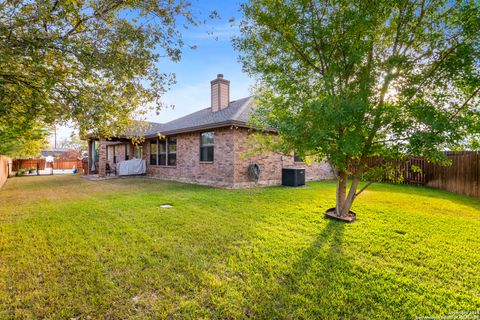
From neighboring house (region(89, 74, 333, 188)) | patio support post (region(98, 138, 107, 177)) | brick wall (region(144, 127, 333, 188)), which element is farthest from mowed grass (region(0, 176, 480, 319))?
patio support post (region(98, 138, 107, 177))

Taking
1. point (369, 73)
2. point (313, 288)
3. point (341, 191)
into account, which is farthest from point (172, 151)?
point (313, 288)

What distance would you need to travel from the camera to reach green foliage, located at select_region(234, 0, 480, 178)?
3.61m

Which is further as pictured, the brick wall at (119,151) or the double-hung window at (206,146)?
the brick wall at (119,151)

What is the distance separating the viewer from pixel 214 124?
31.8ft

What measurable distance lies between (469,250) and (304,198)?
13.9 ft

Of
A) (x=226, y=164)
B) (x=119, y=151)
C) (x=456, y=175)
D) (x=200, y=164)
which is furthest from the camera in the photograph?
(x=119, y=151)

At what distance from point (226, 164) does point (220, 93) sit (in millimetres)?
5089

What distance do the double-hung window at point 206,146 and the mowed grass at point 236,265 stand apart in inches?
210

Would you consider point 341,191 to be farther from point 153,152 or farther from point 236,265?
point 153,152

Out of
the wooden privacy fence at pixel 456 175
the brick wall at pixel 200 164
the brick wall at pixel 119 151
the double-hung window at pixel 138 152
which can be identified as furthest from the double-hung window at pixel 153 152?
the wooden privacy fence at pixel 456 175

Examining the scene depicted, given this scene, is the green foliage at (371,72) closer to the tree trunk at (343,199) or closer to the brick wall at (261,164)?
the tree trunk at (343,199)

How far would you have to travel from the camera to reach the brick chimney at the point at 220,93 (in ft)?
43.1

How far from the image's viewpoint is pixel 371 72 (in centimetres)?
429

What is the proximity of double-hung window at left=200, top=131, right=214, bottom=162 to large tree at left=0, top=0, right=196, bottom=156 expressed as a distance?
563 cm
